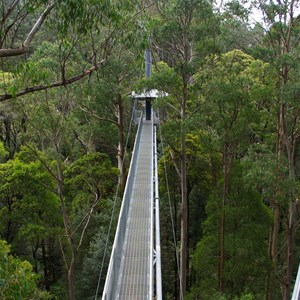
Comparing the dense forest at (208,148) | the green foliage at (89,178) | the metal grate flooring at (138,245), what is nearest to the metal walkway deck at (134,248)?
the metal grate flooring at (138,245)

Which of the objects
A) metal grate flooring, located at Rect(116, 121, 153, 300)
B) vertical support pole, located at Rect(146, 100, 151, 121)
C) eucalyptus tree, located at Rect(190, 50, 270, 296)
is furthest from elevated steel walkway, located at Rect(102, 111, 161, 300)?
vertical support pole, located at Rect(146, 100, 151, 121)

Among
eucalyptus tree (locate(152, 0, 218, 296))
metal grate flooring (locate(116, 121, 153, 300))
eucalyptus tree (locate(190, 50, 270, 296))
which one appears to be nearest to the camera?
metal grate flooring (locate(116, 121, 153, 300))

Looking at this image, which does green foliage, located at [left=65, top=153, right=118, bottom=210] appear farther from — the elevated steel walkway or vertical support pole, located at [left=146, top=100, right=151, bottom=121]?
vertical support pole, located at [left=146, top=100, right=151, bottom=121]

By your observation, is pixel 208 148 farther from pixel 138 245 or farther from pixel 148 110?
pixel 148 110

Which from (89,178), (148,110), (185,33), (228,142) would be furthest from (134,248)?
(148,110)

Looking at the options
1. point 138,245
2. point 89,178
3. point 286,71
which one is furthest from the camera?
point 89,178

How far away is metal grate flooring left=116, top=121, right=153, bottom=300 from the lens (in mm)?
5377

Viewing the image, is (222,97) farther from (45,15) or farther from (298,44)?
(45,15)

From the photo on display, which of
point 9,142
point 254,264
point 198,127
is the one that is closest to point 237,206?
point 254,264

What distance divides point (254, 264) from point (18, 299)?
7849 millimetres

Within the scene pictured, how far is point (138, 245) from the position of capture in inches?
259

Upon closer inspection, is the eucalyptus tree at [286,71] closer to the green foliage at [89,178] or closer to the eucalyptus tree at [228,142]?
the eucalyptus tree at [228,142]

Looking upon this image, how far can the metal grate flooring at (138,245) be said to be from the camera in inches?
212

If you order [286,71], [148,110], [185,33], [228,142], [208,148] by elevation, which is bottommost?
[208,148]
